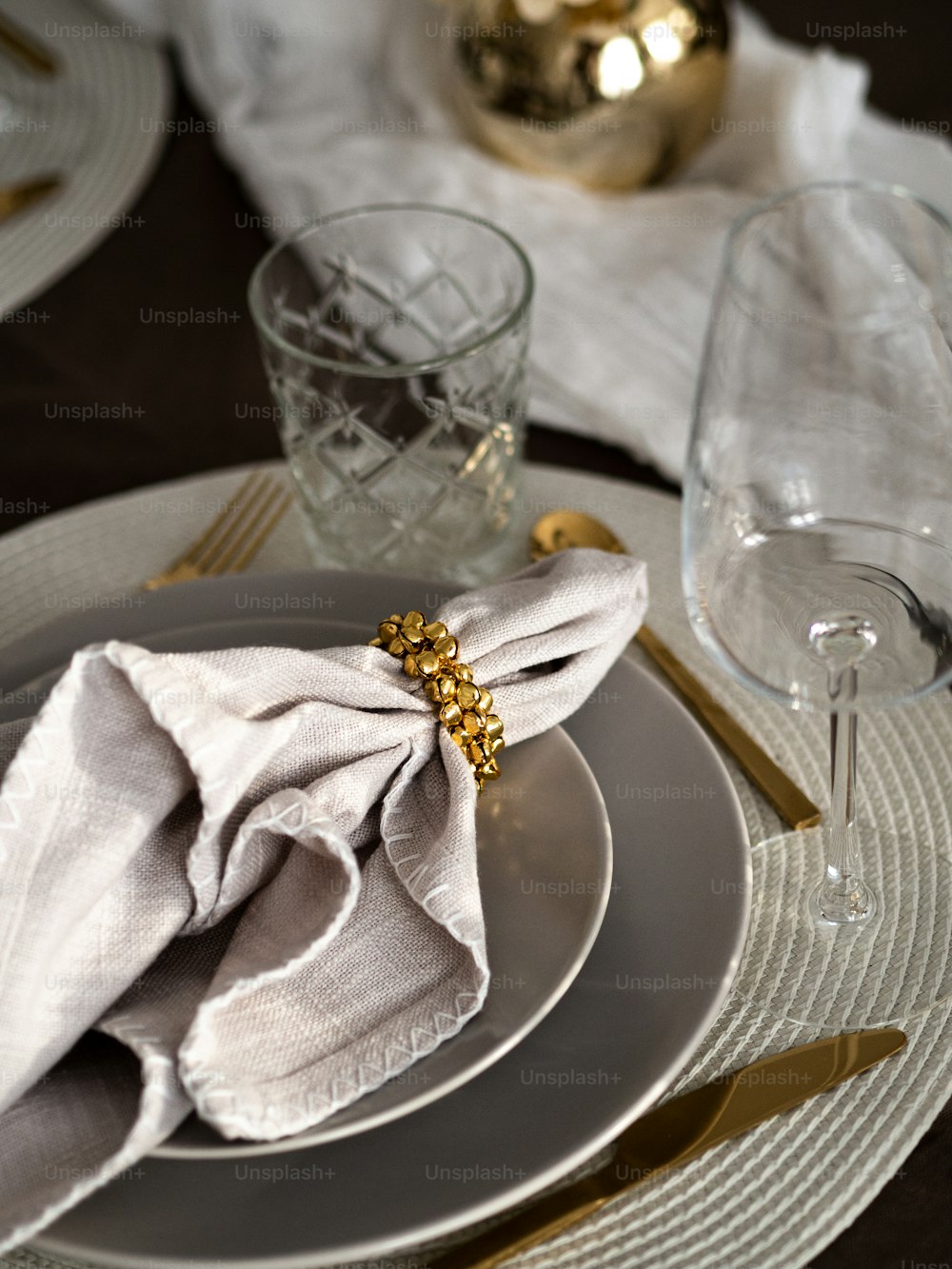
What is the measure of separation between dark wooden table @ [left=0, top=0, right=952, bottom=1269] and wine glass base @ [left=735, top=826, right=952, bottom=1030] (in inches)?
11.9

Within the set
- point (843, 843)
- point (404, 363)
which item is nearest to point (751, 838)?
point (843, 843)

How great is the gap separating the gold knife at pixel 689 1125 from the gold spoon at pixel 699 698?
3.8 inches

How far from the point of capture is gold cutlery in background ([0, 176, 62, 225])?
94 cm

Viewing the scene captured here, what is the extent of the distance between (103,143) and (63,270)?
0.17 metres

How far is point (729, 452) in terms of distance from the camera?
0.39m

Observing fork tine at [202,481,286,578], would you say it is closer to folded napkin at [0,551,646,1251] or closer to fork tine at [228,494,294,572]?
fork tine at [228,494,294,572]

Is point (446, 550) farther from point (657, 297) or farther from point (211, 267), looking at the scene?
point (211, 267)

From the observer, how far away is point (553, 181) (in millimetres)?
936

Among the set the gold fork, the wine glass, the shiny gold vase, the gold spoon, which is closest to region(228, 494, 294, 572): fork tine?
the gold fork

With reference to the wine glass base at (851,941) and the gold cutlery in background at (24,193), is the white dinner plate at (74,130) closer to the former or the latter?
the gold cutlery in background at (24,193)

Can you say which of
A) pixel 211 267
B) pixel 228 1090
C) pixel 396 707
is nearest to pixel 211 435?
pixel 211 267

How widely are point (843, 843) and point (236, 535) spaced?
33 centimetres

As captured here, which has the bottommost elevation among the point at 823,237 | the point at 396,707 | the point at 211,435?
the point at 211,435

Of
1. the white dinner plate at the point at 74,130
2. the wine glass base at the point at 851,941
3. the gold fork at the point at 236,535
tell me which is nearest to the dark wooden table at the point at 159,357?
the white dinner plate at the point at 74,130
